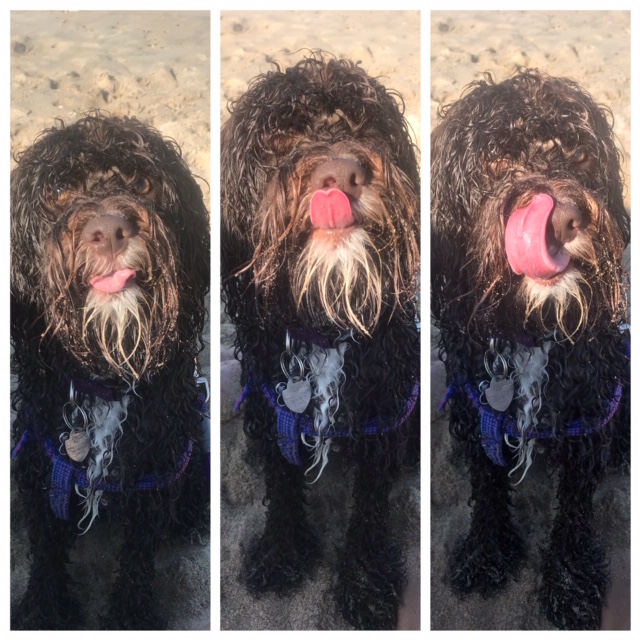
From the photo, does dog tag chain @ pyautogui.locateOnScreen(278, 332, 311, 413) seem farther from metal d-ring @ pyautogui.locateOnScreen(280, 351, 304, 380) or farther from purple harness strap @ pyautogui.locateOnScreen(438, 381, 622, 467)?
purple harness strap @ pyautogui.locateOnScreen(438, 381, 622, 467)

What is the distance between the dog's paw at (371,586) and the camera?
3238 millimetres

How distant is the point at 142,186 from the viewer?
121 inches

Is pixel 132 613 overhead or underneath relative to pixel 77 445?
underneath

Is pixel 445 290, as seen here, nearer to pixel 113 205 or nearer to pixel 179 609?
pixel 113 205

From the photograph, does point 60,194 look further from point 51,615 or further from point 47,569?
point 51,615

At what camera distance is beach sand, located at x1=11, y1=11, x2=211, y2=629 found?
319 cm

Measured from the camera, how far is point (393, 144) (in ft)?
10.1

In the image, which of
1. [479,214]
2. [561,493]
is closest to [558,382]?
[561,493]

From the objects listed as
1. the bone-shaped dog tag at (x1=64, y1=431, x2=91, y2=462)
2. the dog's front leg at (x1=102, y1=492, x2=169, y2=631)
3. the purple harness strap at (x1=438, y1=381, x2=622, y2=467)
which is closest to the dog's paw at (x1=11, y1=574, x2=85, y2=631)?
the dog's front leg at (x1=102, y1=492, x2=169, y2=631)

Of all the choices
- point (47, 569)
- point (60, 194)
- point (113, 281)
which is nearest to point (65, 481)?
point (47, 569)

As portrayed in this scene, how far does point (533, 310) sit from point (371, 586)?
104 centimetres

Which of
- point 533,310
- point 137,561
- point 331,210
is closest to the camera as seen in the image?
point 331,210

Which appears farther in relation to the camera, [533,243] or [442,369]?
[442,369]
